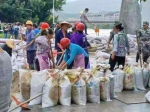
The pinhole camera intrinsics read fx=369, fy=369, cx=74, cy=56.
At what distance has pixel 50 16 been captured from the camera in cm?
3706

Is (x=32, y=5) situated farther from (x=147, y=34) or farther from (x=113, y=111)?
(x=113, y=111)

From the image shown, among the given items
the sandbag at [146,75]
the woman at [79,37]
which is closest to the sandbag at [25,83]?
the woman at [79,37]

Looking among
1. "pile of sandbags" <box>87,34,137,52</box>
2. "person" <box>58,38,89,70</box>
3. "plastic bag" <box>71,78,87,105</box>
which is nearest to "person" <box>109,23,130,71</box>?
"person" <box>58,38,89,70</box>

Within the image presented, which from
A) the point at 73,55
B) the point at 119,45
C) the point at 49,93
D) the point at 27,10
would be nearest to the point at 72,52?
the point at 73,55

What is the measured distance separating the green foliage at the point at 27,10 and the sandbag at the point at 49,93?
29.1m

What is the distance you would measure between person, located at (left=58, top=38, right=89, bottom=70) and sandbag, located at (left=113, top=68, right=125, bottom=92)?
721 mm

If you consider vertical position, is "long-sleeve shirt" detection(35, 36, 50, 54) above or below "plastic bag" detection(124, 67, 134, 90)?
above

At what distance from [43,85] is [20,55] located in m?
7.05

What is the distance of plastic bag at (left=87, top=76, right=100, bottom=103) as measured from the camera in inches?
268

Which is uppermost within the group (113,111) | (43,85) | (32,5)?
(32,5)

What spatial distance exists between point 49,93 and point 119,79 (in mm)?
1889

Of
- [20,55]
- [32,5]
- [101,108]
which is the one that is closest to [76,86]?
[101,108]

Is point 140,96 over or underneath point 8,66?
underneath

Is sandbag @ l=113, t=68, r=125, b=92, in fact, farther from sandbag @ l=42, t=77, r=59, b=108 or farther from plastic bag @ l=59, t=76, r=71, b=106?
sandbag @ l=42, t=77, r=59, b=108
